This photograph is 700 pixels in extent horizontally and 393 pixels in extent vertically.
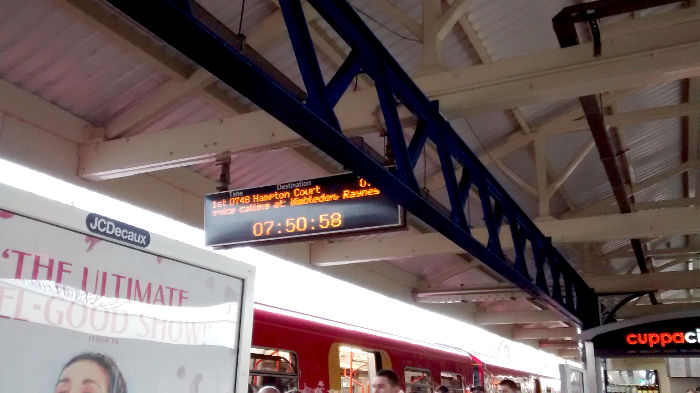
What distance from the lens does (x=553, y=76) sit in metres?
4.66

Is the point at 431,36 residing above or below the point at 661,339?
above

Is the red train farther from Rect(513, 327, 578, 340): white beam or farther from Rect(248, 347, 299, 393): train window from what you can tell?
Rect(513, 327, 578, 340): white beam

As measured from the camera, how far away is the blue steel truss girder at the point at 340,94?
258cm

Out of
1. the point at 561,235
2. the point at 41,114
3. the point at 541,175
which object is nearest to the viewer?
the point at 41,114

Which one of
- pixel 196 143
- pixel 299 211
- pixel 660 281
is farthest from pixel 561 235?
pixel 196 143

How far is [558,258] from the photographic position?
992cm

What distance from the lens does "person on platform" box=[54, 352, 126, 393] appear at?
1.27 metres

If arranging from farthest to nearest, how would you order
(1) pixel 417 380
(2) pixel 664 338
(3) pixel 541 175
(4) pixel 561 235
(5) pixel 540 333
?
(5) pixel 540 333, (1) pixel 417 380, (4) pixel 561 235, (3) pixel 541 175, (2) pixel 664 338

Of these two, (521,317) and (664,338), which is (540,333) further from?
(664,338)

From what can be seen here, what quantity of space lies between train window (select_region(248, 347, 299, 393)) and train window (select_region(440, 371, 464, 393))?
4.67 meters

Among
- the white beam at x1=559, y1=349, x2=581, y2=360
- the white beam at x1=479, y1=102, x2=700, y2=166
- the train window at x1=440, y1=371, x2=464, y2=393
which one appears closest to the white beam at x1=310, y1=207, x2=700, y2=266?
the white beam at x1=479, y1=102, x2=700, y2=166

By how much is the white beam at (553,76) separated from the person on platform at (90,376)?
3.83m

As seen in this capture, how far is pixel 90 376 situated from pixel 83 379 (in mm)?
16

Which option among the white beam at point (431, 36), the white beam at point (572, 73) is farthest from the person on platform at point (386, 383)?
the white beam at point (431, 36)
